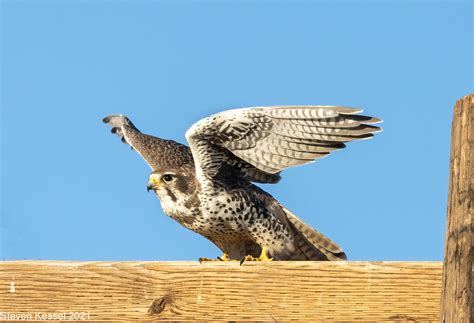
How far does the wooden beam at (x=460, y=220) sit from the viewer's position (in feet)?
7.46

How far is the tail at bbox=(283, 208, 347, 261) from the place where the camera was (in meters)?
5.52

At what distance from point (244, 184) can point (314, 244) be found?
59 centimetres

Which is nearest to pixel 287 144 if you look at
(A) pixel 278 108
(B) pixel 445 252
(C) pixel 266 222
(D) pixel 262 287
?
(A) pixel 278 108

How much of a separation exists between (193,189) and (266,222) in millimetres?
567

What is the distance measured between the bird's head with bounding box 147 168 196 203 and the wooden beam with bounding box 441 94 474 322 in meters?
3.57

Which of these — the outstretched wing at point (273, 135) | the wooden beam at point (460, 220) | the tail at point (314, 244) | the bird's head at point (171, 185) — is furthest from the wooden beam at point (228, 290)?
the bird's head at point (171, 185)

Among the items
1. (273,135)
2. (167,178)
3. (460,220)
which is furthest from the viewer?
(167,178)

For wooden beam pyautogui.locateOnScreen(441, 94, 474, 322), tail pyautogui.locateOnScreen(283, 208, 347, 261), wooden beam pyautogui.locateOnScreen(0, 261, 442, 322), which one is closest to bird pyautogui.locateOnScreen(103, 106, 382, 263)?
tail pyautogui.locateOnScreen(283, 208, 347, 261)

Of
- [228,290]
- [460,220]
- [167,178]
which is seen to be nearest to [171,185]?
[167,178]

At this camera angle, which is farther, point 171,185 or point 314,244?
point 171,185

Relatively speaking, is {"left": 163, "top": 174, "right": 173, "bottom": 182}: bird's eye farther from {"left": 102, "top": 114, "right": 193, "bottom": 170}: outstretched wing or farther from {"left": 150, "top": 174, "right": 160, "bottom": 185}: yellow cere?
{"left": 102, "top": 114, "right": 193, "bottom": 170}: outstretched wing

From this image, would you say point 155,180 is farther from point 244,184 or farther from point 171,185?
point 244,184

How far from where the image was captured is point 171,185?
5.90 meters

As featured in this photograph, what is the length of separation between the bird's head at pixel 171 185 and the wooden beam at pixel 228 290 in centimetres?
290
